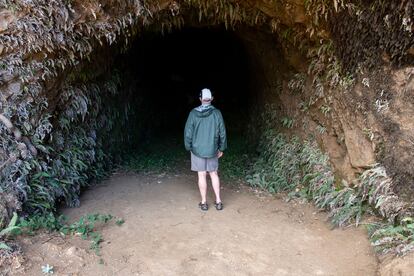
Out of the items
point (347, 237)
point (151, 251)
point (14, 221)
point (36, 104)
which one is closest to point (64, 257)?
point (14, 221)

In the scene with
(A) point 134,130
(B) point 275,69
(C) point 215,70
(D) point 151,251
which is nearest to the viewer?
(D) point 151,251

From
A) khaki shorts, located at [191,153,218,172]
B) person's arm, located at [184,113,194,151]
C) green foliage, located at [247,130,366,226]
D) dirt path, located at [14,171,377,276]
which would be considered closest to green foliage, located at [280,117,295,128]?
green foliage, located at [247,130,366,226]

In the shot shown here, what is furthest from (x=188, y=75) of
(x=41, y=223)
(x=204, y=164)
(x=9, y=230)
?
(x=9, y=230)

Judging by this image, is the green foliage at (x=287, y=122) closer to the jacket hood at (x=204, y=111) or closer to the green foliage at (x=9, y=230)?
the jacket hood at (x=204, y=111)

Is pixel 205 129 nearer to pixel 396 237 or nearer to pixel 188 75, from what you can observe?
pixel 396 237

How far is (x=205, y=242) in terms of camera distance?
15.1 feet

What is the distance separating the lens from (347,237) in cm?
457

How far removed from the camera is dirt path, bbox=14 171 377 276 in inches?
157

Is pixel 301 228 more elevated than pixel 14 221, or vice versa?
pixel 14 221

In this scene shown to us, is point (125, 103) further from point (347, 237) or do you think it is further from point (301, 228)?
point (347, 237)

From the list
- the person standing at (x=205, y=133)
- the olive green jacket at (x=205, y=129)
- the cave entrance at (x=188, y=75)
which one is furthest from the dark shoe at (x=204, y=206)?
the cave entrance at (x=188, y=75)

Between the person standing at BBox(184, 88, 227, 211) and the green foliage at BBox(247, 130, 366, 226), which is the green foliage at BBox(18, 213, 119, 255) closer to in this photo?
the person standing at BBox(184, 88, 227, 211)

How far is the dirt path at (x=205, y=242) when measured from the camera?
3.99 m

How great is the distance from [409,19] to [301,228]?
9.30 feet
